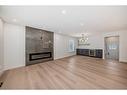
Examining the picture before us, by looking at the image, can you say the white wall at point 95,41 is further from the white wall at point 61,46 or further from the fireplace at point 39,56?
the fireplace at point 39,56

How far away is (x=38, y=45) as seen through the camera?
712 cm

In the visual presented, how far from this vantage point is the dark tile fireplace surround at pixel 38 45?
638 cm

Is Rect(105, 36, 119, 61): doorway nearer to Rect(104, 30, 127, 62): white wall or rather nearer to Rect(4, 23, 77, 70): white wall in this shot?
Rect(104, 30, 127, 62): white wall

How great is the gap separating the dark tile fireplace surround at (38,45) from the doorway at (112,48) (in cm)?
526

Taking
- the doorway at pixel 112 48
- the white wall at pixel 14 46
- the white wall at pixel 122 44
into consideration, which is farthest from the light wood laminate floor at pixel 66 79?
the doorway at pixel 112 48

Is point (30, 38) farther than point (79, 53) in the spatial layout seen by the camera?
No

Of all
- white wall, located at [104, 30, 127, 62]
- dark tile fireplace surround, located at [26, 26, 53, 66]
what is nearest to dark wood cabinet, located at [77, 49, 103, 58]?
white wall, located at [104, 30, 127, 62]

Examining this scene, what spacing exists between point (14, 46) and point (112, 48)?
7880 mm

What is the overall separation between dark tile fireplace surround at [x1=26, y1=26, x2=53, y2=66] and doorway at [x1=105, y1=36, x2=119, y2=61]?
207 inches

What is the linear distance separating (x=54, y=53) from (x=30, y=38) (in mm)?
2991

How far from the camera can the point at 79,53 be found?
1312 centimetres

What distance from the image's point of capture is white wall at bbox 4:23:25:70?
5.05 meters
